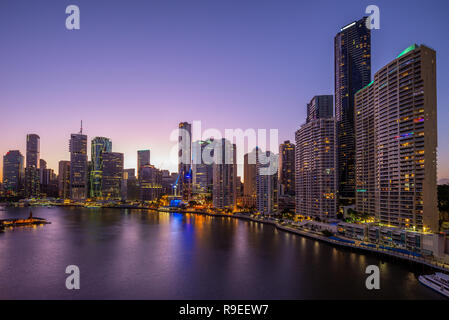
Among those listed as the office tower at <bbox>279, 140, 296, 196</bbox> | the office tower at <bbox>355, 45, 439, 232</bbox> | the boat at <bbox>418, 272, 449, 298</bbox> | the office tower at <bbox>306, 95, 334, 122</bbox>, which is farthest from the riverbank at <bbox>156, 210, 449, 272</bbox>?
the office tower at <bbox>279, 140, 296, 196</bbox>

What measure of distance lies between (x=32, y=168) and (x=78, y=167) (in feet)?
120

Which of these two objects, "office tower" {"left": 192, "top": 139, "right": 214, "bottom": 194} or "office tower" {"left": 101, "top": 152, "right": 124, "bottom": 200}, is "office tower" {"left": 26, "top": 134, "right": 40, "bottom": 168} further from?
"office tower" {"left": 192, "top": 139, "right": 214, "bottom": 194}

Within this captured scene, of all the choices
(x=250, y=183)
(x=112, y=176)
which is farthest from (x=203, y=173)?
(x=112, y=176)

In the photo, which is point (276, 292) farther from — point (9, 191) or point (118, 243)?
point (9, 191)

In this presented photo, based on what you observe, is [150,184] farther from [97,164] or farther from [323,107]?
[323,107]

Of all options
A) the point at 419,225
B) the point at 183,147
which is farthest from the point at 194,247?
the point at 183,147

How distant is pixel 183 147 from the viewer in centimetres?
18025

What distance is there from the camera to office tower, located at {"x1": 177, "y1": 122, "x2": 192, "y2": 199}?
156 metres

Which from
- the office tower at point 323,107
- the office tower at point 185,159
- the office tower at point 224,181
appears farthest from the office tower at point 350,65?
the office tower at point 185,159

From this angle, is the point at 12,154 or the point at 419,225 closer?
the point at 419,225

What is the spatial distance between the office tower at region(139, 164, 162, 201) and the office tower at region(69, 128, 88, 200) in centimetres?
4181

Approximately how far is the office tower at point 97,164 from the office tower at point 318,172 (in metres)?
145

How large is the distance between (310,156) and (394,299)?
38.7m
